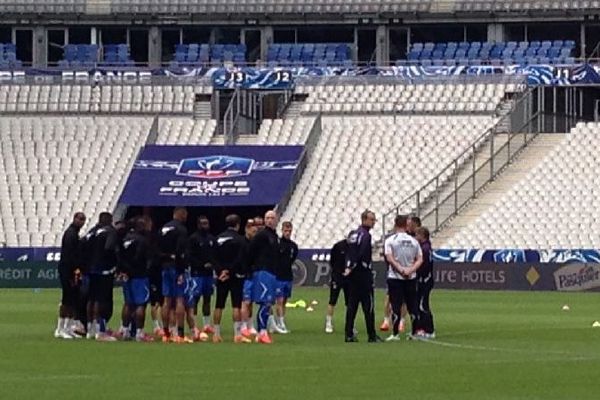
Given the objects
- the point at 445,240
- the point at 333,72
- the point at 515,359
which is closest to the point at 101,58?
the point at 333,72

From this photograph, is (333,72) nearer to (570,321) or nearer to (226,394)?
(570,321)

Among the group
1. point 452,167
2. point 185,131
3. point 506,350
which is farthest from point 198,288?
point 185,131

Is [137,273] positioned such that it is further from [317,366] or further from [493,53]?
[493,53]

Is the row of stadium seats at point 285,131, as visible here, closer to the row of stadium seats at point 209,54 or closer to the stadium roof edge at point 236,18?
the row of stadium seats at point 209,54

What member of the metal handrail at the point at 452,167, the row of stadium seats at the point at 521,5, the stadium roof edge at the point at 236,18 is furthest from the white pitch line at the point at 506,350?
the stadium roof edge at the point at 236,18

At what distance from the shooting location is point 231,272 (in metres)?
30.8

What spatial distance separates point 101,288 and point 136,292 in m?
0.95

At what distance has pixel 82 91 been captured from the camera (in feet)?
237

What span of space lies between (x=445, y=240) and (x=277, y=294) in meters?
28.5

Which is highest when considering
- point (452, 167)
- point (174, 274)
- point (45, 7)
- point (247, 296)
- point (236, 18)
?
point (45, 7)

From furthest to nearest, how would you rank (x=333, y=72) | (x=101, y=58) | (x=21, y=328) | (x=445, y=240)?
(x=101, y=58) < (x=333, y=72) < (x=445, y=240) < (x=21, y=328)

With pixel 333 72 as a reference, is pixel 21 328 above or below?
below

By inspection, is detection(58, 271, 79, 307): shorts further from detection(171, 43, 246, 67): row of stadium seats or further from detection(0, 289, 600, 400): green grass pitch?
detection(171, 43, 246, 67): row of stadium seats

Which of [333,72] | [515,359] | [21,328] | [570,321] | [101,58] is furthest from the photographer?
[101,58]
